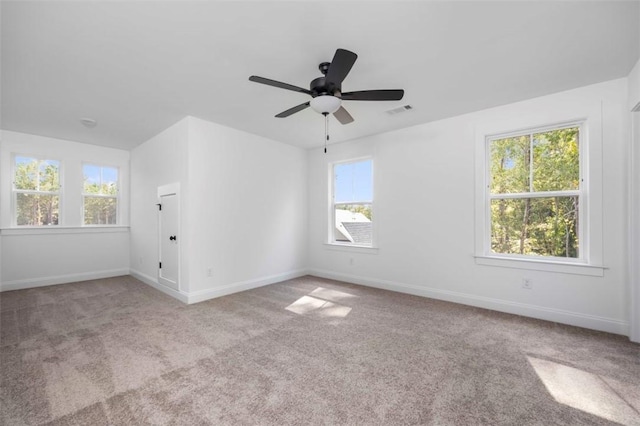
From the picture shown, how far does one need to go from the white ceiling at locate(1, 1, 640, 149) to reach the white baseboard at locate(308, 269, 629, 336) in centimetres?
251

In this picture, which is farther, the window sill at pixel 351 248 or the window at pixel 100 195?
the window at pixel 100 195

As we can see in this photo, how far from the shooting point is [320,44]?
225 cm

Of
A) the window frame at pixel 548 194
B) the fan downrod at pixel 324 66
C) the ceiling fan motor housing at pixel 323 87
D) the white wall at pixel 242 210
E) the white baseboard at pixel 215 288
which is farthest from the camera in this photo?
the white wall at pixel 242 210

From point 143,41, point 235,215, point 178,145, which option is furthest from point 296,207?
point 143,41

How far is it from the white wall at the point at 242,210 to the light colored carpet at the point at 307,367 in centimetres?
82

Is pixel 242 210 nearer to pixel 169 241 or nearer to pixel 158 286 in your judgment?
pixel 169 241

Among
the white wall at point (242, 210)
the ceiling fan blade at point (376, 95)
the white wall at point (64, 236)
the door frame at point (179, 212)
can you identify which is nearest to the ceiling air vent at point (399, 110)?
the ceiling fan blade at point (376, 95)

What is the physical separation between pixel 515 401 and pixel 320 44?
9.75 ft

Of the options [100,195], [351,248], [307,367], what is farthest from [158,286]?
[307,367]

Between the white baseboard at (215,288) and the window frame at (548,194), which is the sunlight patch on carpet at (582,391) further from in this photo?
the white baseboard at (215,288)

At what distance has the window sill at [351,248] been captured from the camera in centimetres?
471

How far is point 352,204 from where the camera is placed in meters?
5.11

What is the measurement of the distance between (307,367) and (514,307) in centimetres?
276

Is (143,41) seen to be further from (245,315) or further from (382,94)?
(245,315)
